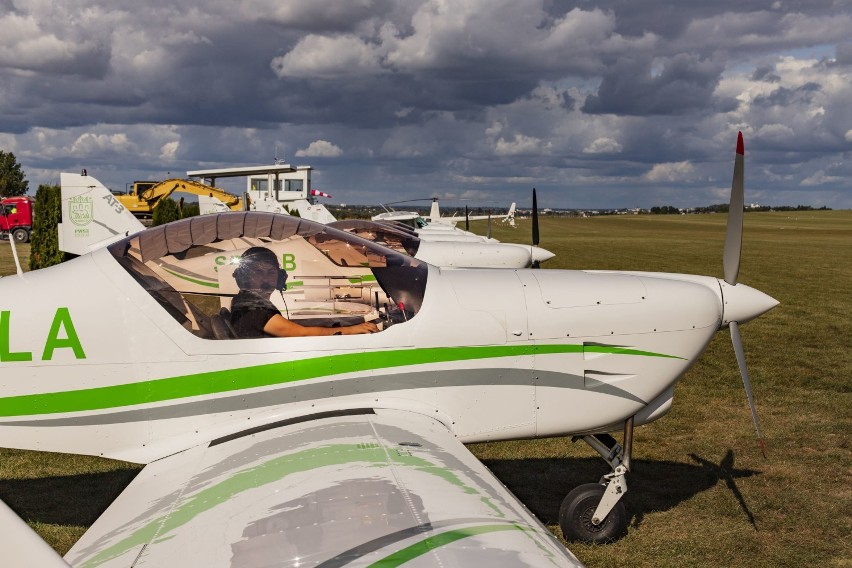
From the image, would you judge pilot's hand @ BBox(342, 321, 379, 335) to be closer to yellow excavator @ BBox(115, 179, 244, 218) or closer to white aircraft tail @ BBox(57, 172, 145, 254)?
white aircraft tail @ BBox(57, 172, 145, 254)

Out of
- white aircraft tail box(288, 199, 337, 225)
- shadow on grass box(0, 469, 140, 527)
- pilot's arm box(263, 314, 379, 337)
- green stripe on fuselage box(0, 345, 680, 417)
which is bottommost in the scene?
shadow on grass box(0, 469, 140, 527)

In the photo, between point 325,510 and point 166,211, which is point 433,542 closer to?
point 325,510

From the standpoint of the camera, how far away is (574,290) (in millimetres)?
5105

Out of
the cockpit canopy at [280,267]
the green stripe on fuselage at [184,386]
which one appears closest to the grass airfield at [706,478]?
the green stripe on fuselage at [184,386]

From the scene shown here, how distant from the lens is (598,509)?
17.9ft

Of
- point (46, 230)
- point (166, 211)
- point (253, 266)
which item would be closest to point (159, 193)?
point (166, 211)

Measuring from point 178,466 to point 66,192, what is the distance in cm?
1582

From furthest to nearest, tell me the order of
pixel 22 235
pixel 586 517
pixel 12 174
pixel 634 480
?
pixel 12 174, pixel 22 235, pixel 634 480, pixel 586 517

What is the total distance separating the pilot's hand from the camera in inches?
184

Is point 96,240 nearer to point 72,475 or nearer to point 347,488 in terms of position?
point 72,475

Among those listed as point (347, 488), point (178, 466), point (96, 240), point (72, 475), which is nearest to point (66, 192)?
point (96, 240)

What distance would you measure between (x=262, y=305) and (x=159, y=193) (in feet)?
156

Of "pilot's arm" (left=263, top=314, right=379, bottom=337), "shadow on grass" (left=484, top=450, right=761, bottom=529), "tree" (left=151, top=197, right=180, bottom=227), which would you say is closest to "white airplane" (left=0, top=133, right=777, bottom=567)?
"pilot's arm" (left=263, top=314, right=379, bottom=337)

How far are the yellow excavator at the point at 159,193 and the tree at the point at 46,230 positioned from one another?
20.2m
